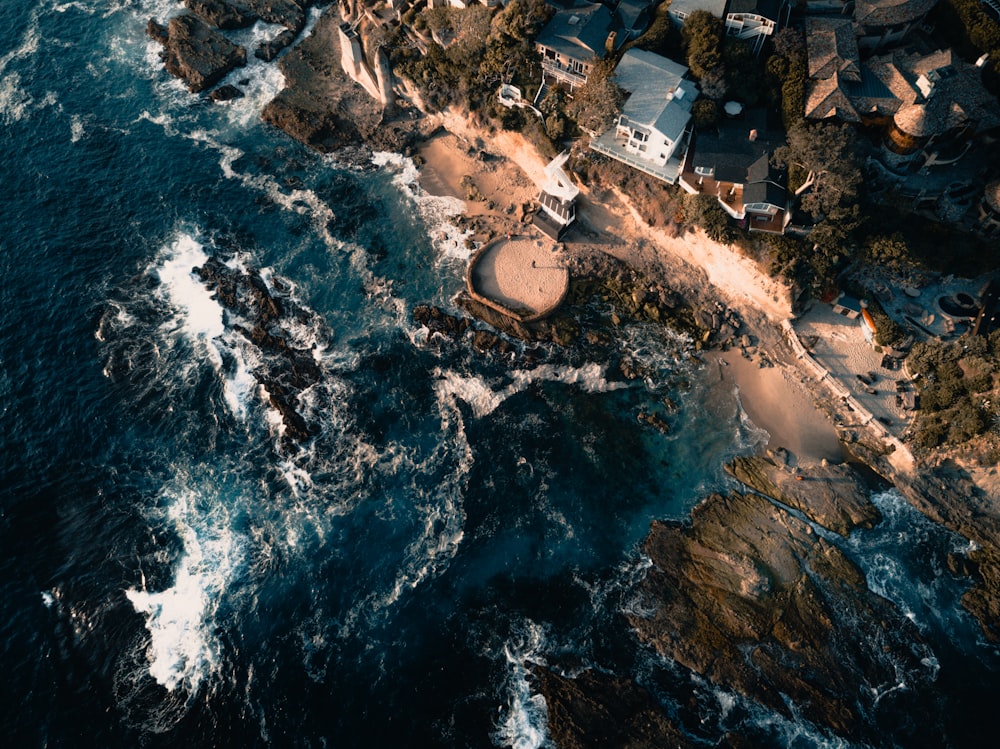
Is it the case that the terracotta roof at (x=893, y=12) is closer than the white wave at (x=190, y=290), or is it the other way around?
the terracotta roof at (x=893, y=12)

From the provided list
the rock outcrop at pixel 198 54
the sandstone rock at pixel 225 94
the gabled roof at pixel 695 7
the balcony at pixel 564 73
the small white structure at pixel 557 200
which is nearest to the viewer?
the gabled roof at pixel 695 7

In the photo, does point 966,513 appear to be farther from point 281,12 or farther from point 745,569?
point 281,12

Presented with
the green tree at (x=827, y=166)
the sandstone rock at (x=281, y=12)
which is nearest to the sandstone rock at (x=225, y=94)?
the sandstone rock at (x=281, y=12)

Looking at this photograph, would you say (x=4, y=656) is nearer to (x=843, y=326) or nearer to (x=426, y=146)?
(x=426, y=146)

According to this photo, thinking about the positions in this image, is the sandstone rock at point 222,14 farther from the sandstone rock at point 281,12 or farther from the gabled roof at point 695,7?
the gabled roof at point 695,7

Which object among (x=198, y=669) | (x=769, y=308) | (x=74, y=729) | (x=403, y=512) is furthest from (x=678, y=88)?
(x=74, y=729)

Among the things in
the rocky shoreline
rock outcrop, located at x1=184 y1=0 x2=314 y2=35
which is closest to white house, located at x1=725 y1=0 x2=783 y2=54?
the rocky shoreline
